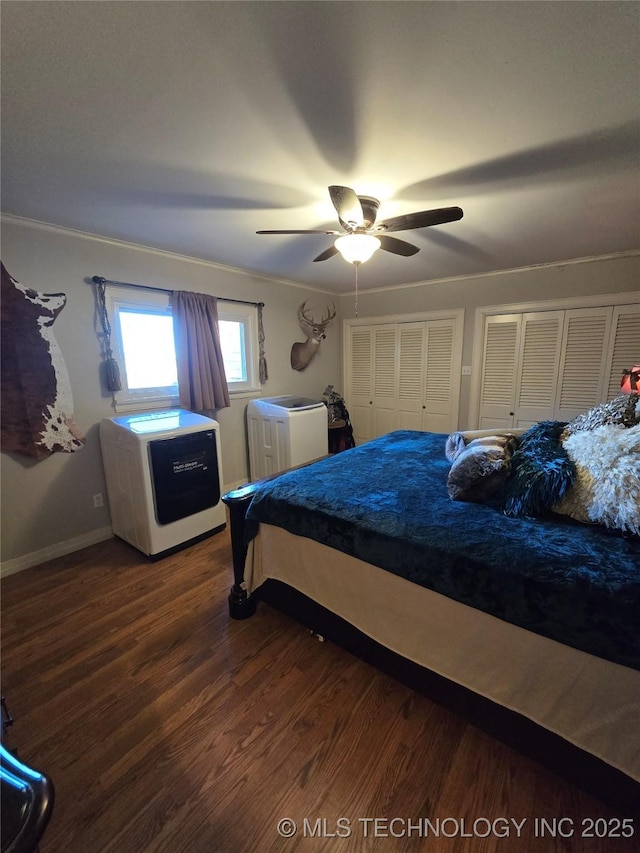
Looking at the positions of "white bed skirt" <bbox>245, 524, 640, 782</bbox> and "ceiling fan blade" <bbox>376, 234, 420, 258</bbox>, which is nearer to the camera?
"white bed skirt" <bbox>245, 524, 640, 782</bbox>

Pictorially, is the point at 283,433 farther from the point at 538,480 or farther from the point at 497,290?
the point at 497,290

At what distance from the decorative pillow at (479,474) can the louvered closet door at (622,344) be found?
8.63 feet

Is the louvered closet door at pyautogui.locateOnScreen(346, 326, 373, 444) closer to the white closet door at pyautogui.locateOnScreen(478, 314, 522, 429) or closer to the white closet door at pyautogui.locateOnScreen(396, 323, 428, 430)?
the white closet door at pyautogui.locateOnScreen(396, 323, 428, 430)

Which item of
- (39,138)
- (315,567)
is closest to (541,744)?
(315,567)

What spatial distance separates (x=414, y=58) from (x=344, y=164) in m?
0.60

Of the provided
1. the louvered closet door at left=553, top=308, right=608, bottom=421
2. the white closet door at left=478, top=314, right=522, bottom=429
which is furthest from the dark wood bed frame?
the louvered closet door at left=553, top=308, right=608, bottom=421

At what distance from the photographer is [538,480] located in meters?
1.41

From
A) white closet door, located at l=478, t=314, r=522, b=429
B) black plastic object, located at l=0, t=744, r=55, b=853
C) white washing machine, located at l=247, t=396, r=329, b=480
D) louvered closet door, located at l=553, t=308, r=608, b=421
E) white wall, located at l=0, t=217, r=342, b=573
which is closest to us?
black plastic object, located at l=0, t=744, r=55, b=853

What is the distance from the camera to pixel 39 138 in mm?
1432

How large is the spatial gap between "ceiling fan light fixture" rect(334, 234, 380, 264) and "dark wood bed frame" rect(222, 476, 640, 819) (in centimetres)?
150

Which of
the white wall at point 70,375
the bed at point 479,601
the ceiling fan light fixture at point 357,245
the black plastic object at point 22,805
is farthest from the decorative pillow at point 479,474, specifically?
the white wall at point 70,375

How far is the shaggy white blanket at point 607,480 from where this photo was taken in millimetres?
1160

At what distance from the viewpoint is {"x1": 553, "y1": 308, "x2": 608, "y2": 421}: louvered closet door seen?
3301 millimetres

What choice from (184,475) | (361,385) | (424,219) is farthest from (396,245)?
(361,385)
